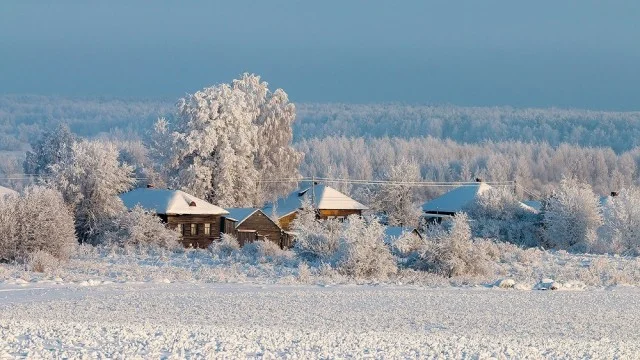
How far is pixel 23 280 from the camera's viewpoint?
103 ft

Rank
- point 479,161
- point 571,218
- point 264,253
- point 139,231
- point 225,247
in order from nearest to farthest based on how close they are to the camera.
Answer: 1. point 264,253
2. point 225,247
3. point 139,231
4. point 571,218
5. point 479,161

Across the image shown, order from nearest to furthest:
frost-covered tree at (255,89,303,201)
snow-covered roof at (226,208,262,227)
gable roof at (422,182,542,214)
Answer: snow-covered roof at (226,208,262,227) < gable roof at (422,182,542,214) < frost-covered tree at (255,89,303,201)

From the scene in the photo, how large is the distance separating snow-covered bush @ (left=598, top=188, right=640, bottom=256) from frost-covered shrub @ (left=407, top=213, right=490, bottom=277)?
67.9ft

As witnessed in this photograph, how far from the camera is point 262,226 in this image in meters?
62.4

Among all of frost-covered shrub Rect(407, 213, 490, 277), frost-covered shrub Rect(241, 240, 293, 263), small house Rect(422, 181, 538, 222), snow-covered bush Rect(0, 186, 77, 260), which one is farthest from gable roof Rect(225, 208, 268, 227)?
frost-covered shrub Rect(407, 213, 490, 277)

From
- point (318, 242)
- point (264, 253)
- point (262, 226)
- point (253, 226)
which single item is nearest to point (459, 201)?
point (262, 226)

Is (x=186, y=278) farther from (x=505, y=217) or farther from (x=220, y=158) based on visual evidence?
(x=505, y=217)

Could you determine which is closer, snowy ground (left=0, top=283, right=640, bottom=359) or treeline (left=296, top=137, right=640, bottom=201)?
snowy ground (left=0, top=283, right=640, bottom=359)

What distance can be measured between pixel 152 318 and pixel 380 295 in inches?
316

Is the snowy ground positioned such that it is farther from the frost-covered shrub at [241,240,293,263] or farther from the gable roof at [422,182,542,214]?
the gable roof at [422,182,542,214]

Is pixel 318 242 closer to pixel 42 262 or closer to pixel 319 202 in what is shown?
pixel 42 262

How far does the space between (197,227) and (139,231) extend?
7.53m

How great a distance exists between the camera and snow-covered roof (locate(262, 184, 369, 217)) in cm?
6825

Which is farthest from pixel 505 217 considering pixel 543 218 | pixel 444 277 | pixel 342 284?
pixel 342 284
